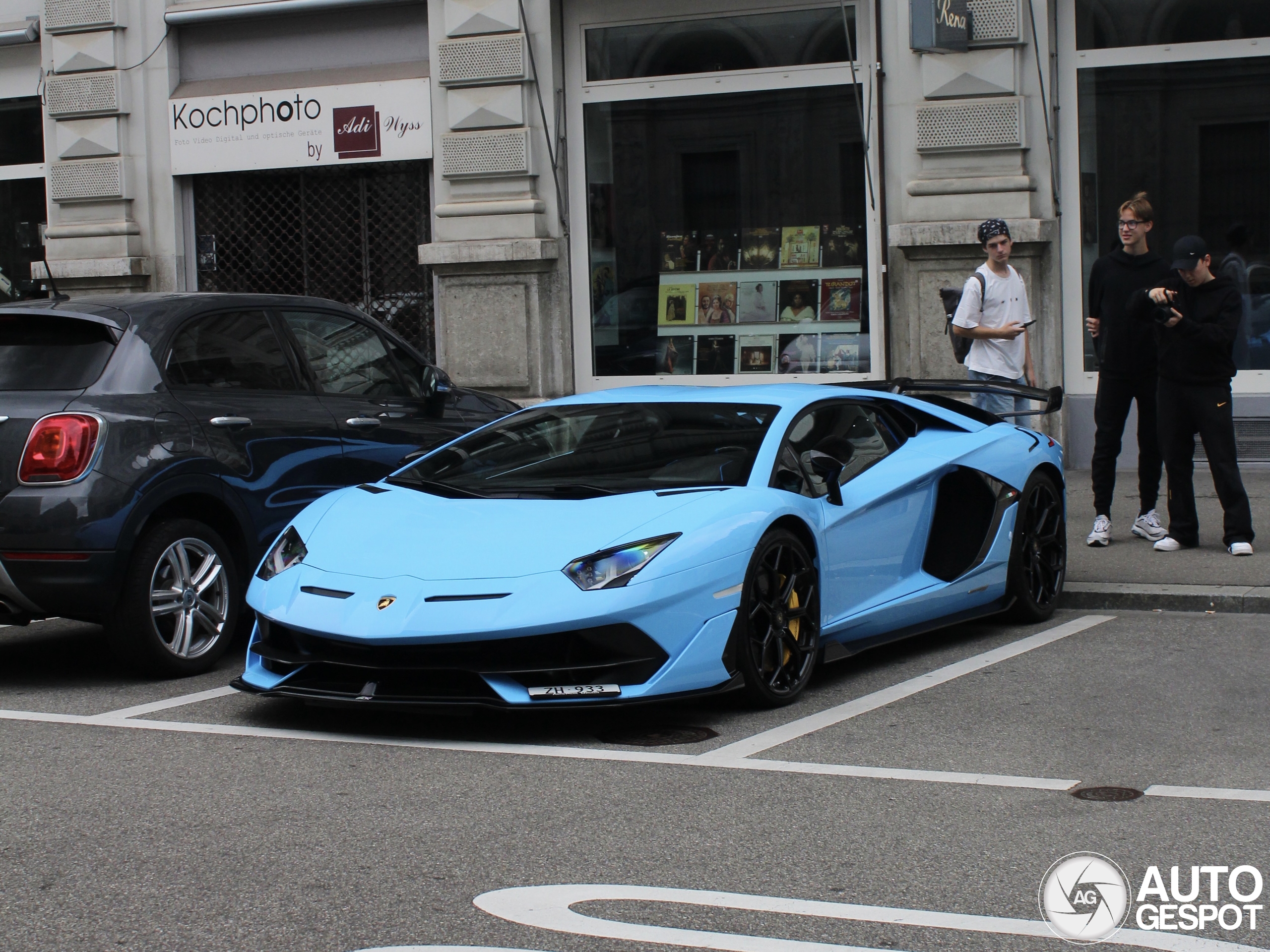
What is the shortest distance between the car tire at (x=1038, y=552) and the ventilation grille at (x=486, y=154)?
23.7ft

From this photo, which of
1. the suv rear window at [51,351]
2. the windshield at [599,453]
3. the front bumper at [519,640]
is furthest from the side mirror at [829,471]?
the suv rear window at [51,351]

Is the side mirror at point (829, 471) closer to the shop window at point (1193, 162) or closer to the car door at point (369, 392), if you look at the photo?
the car door at point (369, 392)

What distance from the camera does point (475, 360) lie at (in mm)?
14039

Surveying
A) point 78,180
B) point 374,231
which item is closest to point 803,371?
point 374,231

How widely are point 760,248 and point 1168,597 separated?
6.65m

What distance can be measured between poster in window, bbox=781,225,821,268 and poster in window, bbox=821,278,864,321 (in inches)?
8.4

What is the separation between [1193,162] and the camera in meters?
12.7

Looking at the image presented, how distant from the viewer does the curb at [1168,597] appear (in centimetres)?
770

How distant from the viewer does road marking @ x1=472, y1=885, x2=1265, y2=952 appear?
340cm

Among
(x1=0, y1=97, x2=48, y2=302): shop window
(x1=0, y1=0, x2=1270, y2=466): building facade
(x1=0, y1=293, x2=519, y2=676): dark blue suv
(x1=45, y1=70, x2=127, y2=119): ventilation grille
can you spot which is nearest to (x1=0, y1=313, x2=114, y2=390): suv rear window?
(x1=0, y1=293, x2=519, y2=676): dark blue suv

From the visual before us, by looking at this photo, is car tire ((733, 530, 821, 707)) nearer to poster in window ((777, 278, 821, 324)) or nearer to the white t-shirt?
the white t-shirt

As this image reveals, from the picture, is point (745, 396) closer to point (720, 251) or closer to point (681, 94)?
point (720, 251)

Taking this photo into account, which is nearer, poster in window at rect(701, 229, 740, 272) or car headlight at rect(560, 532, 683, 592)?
car headlight at rect(560, 532, 683, 592)

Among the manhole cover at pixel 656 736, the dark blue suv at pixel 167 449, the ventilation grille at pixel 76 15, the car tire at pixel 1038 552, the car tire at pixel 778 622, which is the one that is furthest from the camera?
the ventilation grille at pixel 76 15
